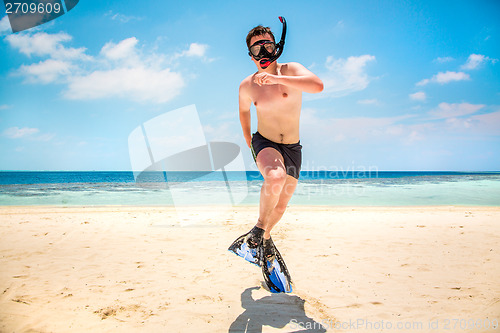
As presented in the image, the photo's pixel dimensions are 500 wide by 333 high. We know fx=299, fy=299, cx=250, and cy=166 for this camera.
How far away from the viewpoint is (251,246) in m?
3.19

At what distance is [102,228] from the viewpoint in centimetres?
775

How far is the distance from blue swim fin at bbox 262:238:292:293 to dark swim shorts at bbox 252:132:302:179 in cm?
90

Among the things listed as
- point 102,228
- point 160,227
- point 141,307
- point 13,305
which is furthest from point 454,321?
point 102,228

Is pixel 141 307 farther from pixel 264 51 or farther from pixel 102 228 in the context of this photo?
pixel 102 228

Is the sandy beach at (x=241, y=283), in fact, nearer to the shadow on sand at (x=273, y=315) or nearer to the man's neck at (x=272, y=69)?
the shadow on sand at (x=273, y=315)

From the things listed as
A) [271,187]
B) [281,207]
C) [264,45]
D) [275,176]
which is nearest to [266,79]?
[264,45]

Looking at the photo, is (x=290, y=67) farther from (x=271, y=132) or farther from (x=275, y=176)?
(x=275, y=176)

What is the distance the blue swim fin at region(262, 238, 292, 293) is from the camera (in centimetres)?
339

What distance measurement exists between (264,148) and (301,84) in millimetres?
817

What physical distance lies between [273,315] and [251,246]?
2.34 ft

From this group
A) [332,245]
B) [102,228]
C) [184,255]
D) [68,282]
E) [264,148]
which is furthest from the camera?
[102,228]

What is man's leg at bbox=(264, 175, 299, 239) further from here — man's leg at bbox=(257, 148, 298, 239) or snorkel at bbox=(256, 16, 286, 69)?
snorkel at bbox=(256, 16, 286, 69)

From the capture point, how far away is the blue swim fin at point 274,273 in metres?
3.39

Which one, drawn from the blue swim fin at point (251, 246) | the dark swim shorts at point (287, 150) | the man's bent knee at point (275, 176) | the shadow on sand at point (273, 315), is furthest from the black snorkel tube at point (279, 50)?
Result: the shadow on sand at point (273, 315)
